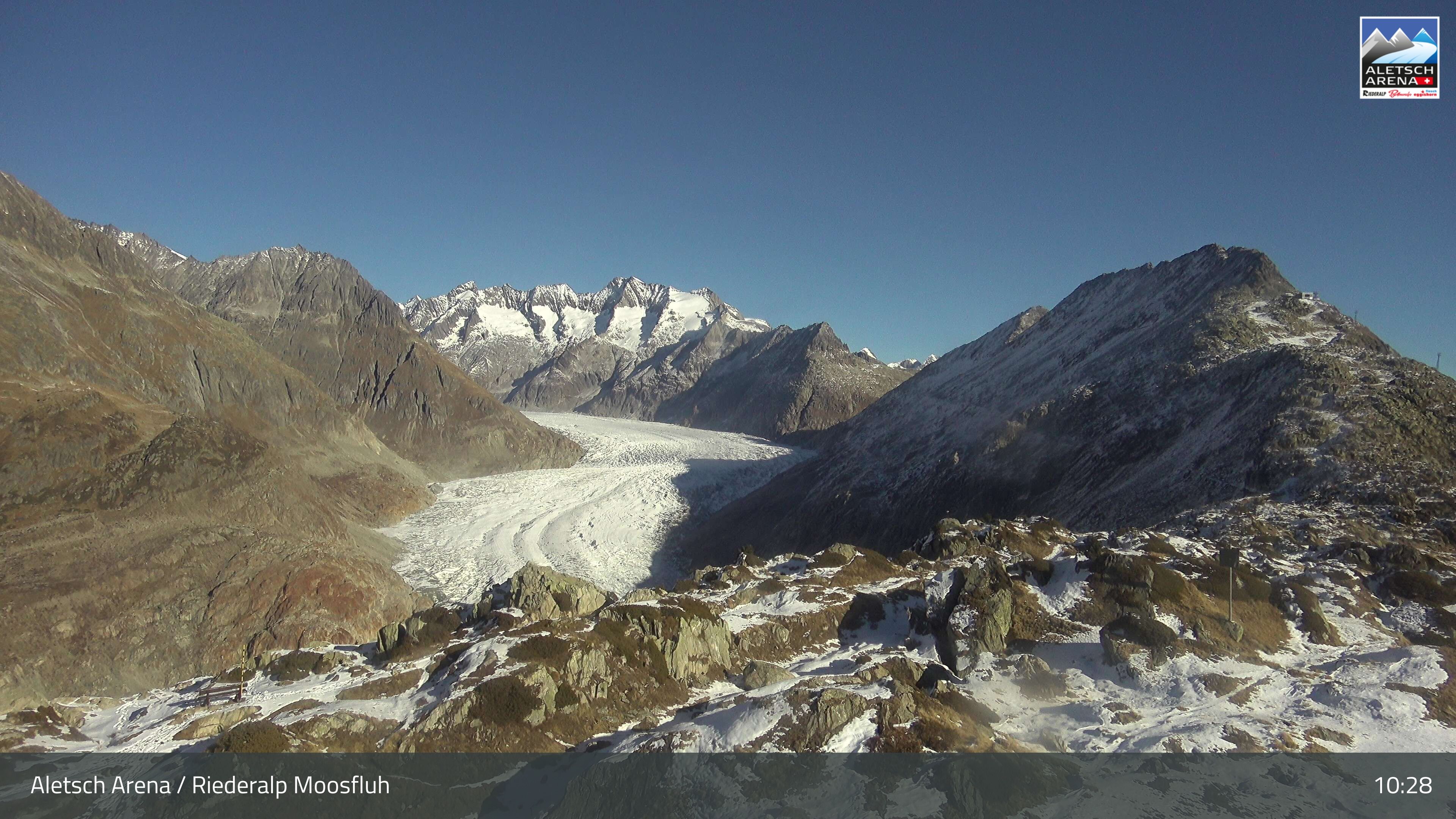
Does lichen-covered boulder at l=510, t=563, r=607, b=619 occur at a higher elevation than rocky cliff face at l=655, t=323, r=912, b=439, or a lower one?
lower

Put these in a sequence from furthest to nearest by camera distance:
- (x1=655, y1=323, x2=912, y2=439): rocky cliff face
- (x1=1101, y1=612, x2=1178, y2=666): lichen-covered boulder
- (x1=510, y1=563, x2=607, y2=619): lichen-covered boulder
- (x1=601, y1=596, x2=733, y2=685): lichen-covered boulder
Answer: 1. (x1=655, y1=323, x2=912, y2=439): rocky cliff face
2. (x1=510, y1=563, x2=607, y2=619): lichen-covered boulder
3. (x1=601, y1=596, x2=733, y2=685): lichen-covered boulder
4. (x1=1101, y1=612, x2=1178, y2=666): lichen-covered boulder

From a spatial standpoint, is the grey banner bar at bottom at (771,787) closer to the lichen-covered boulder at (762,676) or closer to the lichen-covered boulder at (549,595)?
the lichen-covered boulder at (762,676)

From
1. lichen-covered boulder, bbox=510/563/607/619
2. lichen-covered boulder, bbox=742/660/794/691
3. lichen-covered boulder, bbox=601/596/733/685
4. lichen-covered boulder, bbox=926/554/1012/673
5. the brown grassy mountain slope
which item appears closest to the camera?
lichen-covered boulder, bbox=742/660/794/691

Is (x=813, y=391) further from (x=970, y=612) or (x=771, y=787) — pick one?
(x=771, y=787)

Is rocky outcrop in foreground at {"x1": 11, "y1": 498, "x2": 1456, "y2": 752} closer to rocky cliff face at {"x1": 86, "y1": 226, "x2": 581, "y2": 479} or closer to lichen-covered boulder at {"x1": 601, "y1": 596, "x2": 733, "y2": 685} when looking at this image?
lichen-covered boulder at {"x1": 601, "y1": 596, "x2": 733, "y2": 685}

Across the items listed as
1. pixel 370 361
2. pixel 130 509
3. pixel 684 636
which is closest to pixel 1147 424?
pixel 684 636
